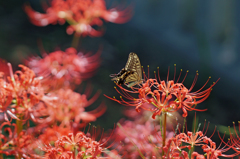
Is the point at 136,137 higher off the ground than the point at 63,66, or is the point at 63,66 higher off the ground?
the point at 63,66

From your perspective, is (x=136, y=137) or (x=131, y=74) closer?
(x=131, y=74)

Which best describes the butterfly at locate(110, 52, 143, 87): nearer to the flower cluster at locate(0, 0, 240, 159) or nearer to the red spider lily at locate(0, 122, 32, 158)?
the flower cluster at locate(0, 0, 240, 159)

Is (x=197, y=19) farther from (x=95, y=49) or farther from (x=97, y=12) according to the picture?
(x=97, y=12)

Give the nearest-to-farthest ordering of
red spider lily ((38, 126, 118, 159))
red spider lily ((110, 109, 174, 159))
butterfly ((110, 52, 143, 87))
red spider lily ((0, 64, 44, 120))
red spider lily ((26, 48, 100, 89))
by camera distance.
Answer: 1. red spider lily ((38, 126, 118, 159))
2. red spider lily ((0, 64, 44, 120))
3. butterfly ((110, 52, 143, 87))
4. red spider lily ((110, 109, 174, 159))
5. red spider lily ((26, 48, 100, 89))

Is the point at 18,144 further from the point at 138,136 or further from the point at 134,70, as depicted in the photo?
the point at 138,136

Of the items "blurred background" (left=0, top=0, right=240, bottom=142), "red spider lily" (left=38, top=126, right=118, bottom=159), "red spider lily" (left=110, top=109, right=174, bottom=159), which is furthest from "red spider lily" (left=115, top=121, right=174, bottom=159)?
"blurred background" (left=0, top=0, right=240, bottom=142)

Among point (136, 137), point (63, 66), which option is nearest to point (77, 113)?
point (136, 137)

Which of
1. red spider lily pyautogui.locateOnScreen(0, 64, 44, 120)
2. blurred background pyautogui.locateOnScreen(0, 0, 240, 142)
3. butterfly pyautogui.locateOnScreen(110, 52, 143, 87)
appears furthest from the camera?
blurred background pyautogui.locateOnScreen(0, 0, 240, 142)

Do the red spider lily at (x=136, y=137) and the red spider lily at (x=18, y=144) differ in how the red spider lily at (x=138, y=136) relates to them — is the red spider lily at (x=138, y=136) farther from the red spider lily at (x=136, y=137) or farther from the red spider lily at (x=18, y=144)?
the red spider lily at (x=18, y=144)

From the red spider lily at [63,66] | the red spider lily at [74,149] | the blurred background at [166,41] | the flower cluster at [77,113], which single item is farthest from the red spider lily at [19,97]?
the blurred background at [166,41]
